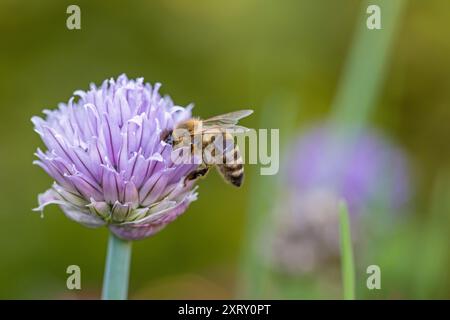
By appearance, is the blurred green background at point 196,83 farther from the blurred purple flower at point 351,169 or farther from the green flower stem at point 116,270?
the green flower stem at point 116,270

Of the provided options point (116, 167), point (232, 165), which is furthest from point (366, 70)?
point (116, 167)

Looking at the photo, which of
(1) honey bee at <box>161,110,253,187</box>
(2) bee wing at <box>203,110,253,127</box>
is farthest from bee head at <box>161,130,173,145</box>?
(2) bee wing at <box>203,110,253,127</box>

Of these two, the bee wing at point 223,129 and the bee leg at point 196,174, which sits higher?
the bee wing at point 223,129

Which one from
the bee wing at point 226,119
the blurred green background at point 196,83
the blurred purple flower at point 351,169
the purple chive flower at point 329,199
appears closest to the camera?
the bee wing at point 226,119

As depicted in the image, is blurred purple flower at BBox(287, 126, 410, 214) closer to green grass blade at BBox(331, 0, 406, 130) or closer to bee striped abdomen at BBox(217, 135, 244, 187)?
green grass blade at BBox(331, 0, 406, 130)

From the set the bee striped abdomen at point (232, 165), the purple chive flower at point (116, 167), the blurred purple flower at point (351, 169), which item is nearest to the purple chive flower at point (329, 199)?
the blurred purple flower at point (351, 169)

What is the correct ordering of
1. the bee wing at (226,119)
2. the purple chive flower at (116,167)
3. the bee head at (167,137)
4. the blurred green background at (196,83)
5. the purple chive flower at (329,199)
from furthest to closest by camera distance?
the blurred green background at (196,83), the purple chive flower at (329,199), the bee wing at (226,119), the bee head at (167,137), the purple chive flower at (116,167)
